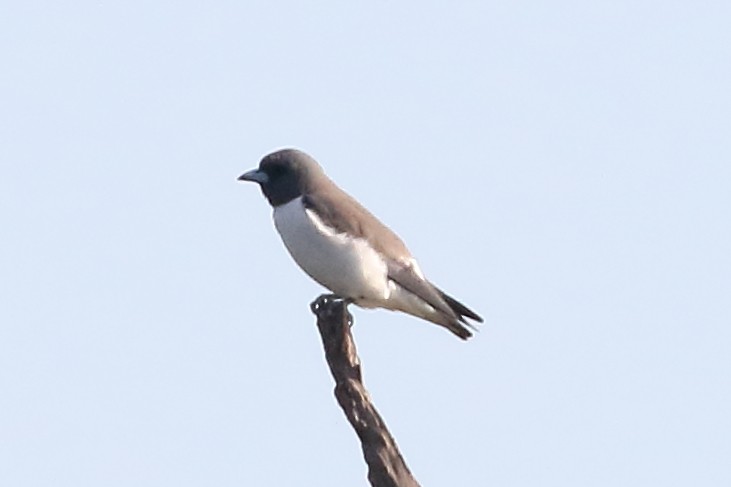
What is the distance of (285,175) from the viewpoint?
1321 cm

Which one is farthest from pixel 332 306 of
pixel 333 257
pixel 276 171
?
pixel 276 171

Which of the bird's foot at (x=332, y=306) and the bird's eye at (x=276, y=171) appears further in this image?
the bird's eye at (x=276, y=171)

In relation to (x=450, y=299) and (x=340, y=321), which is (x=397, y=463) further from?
(x=450, y=299)

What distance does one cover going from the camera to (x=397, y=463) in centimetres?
1024

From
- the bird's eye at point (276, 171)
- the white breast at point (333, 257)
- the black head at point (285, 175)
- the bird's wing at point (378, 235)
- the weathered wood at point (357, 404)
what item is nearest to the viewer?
the weathered wood at point (357, 404)

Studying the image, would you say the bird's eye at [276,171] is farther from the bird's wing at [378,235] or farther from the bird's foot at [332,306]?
the bird's foot at [332,306]

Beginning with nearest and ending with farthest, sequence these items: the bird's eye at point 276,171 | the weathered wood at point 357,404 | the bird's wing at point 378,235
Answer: the weathered wood at point 357,404, the bird's wing at point 378,235, the bird's eye at point 276,171

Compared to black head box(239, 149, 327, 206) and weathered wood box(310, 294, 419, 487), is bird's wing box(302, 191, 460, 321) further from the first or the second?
weathered wood box(310, 294, 419, 487)

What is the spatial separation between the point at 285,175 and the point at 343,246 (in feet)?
3.11

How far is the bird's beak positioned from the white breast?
605 mm

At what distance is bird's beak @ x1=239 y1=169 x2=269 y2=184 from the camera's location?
13273 mm

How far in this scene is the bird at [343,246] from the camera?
1252cm

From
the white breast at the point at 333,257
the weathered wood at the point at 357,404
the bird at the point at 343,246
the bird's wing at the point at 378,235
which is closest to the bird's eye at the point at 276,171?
the bird at the point at 343,246

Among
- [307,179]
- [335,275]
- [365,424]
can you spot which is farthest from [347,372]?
[307,179]
